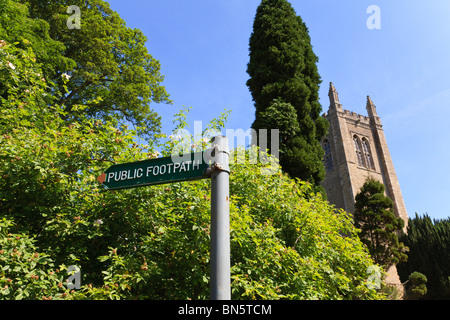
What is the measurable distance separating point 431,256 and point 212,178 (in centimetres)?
3636

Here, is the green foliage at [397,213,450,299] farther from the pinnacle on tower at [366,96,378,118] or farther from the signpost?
the signpost

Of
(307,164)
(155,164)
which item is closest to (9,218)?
(155,164)

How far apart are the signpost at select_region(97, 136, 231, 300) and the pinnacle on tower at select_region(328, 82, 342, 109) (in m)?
48.0

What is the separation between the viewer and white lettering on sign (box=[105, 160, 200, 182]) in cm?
250

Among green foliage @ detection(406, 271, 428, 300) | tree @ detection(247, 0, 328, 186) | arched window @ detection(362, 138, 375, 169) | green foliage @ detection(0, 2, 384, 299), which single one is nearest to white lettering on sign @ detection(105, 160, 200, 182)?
green foliage @ detection(0, 2, 384, 299)

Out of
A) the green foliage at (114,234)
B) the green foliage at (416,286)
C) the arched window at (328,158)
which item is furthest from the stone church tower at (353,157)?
the green foliage at (114,234)

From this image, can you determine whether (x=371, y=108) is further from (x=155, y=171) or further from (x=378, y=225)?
(x=155, y=171)

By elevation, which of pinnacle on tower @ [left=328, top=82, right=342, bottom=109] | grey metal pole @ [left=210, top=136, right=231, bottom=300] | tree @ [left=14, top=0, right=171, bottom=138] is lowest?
grey metal pole @ [left=210, top=136, right=231, bottom=300]

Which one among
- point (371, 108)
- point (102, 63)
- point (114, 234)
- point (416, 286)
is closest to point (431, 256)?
point (416, 286)

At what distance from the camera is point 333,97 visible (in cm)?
4812

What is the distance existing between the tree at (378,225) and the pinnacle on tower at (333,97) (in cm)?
1779

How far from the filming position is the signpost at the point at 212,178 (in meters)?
1.92

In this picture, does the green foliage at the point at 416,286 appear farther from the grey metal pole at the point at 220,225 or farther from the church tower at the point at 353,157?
the grey metal pole at the point at 220,225
